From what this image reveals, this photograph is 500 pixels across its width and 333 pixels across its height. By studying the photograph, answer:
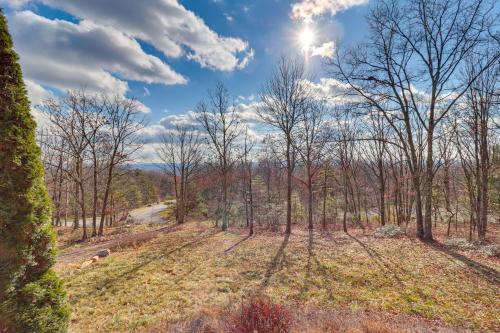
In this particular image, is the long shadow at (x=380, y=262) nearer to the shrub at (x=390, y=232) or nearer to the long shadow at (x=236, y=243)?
the shrub at (x=390, y=232)

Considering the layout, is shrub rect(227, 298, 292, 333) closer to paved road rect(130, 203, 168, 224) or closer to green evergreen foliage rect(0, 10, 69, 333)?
green evergreen foliage rect(0, 10, 69, 333)

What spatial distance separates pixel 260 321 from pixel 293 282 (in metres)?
3.51

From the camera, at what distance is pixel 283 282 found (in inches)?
287

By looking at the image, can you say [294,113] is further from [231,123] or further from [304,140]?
[231,123]

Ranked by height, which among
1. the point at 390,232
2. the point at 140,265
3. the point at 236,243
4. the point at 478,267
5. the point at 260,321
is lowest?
the point at 236,243

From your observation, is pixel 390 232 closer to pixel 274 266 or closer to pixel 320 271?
pixel 320 271

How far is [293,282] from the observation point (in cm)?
727

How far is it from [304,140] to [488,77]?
33.3ft

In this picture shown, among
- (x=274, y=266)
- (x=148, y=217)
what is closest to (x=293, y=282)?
(x=274, y=266)

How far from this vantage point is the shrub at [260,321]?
13.2 ft

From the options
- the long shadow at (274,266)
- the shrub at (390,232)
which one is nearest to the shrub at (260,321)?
the long shadow at (274,266)

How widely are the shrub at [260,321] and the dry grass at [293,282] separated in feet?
5.20

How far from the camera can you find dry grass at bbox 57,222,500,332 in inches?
215

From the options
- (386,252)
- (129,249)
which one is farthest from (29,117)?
(386,252)
